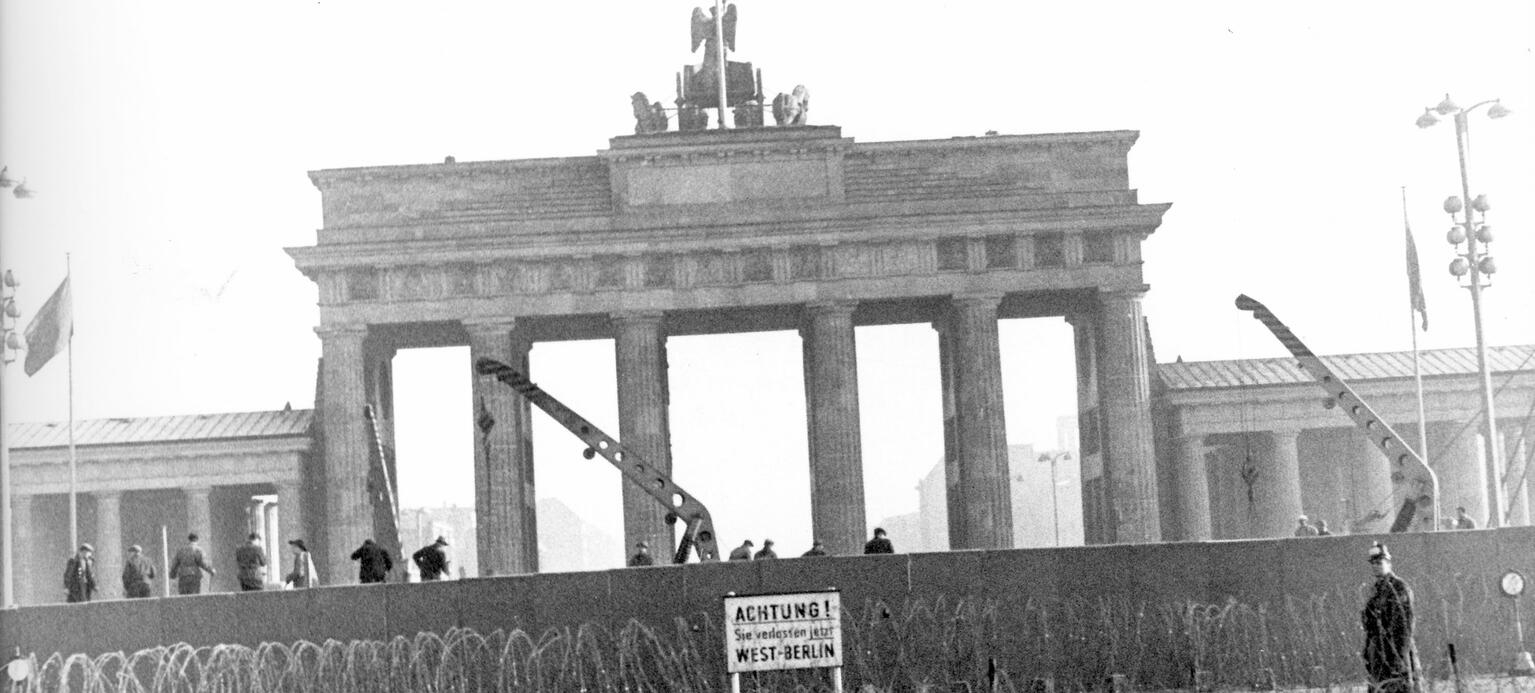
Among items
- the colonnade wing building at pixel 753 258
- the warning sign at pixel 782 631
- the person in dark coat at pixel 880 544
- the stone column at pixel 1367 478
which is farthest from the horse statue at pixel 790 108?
the warning sign at pixel 782 631

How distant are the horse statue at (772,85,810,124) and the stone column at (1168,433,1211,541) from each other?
→ 14392 millimetres

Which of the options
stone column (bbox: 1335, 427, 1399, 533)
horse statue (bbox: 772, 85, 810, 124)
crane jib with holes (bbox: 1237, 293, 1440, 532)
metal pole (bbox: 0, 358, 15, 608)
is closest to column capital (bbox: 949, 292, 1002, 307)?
horse statue (bbox: 772, 85, 810, 124)

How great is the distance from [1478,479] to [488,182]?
30023 mm

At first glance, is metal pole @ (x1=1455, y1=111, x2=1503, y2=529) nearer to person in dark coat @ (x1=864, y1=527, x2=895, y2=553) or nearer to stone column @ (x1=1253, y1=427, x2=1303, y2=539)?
person in dark coat @ (x1=864, y1=527, x2=895, y2=553)

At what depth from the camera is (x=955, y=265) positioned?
66.2m

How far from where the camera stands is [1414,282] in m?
56.6

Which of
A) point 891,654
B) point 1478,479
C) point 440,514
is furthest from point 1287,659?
point 440,514

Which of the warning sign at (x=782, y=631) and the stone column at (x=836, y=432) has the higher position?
the stone column at (x=836, y=432)

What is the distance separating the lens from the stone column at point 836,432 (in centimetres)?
6531

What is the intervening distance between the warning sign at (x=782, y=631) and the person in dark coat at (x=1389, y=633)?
4841mm

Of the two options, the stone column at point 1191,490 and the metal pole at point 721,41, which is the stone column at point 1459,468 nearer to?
the stone column at point 1191,490

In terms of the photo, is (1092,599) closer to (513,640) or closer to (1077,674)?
(1077,674)

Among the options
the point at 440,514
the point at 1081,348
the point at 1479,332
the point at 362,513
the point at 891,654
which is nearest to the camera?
the point at 891,654

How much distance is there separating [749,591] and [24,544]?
153 ft
